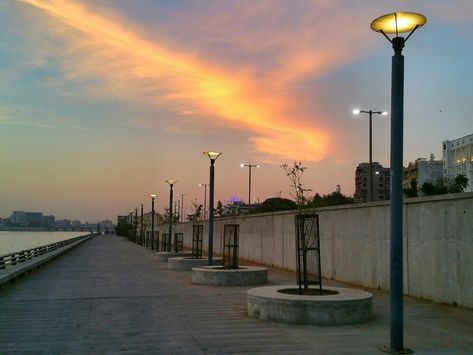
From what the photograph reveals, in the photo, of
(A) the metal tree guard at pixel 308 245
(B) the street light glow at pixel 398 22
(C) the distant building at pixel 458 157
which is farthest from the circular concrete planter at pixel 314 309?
(C) the distant building at pixel 458 157

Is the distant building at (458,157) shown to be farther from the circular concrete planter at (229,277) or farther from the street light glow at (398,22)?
the street light glow at (398,22)

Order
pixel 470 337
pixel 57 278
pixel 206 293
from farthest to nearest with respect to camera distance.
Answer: pixel 57 278
pixel 206 293
pixel 470 337

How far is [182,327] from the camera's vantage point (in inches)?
376

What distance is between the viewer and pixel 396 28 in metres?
7.69

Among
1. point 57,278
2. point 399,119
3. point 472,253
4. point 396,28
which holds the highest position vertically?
point 396,28

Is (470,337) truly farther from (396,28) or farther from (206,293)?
(206,293)

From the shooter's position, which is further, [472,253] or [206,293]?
[206,293]

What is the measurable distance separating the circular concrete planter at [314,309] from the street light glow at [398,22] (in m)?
4.90

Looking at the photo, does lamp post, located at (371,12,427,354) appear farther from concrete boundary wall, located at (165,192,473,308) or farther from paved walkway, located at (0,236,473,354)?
concrete boundary wall, located at (165,192,473,308)

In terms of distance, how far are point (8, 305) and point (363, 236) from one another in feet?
33.6

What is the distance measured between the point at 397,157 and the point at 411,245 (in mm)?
6980

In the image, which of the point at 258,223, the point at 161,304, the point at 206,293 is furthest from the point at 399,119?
the point at 258,223

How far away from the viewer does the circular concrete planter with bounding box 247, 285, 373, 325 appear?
32.0 feet

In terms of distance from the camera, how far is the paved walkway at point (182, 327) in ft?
26.2
